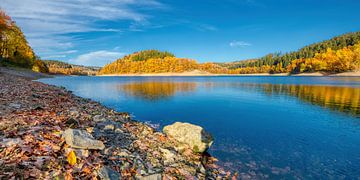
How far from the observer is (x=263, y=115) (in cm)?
1783

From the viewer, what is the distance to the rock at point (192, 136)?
9.34m

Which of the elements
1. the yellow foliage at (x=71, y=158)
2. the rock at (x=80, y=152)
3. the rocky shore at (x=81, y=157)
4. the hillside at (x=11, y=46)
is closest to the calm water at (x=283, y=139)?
the rocky shore at (x=81, y=157)

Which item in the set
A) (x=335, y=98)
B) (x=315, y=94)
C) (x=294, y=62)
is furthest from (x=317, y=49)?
(x=335, y=98)

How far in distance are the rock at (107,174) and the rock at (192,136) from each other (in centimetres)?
501

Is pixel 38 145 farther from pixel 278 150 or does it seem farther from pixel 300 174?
pixel 278 150

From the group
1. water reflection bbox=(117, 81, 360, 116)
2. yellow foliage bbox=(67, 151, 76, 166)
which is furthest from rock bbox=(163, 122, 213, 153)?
water reflection bbox=(117, 81, 360, 116)

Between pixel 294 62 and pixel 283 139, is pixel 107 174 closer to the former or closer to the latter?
pixel 283 139

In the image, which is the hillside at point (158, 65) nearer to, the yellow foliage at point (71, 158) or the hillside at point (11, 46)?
the hillside at point (11, 46)

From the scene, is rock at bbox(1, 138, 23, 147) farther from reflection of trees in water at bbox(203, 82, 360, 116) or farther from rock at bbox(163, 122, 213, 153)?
reflection of trees in water at bbox(203, 82, 360, 116)

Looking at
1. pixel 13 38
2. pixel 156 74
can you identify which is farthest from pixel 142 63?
pixel 13 38

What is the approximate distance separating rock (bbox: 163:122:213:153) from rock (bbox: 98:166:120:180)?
197 inches

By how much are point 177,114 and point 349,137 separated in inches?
499

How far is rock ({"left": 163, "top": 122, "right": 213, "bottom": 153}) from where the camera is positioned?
368 inches

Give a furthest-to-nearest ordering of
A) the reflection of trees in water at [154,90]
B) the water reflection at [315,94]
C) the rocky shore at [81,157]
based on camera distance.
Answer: the reflection of trees in water at [154,90] → the water reflection at [315,94] → the rocky shore at [81,157]
